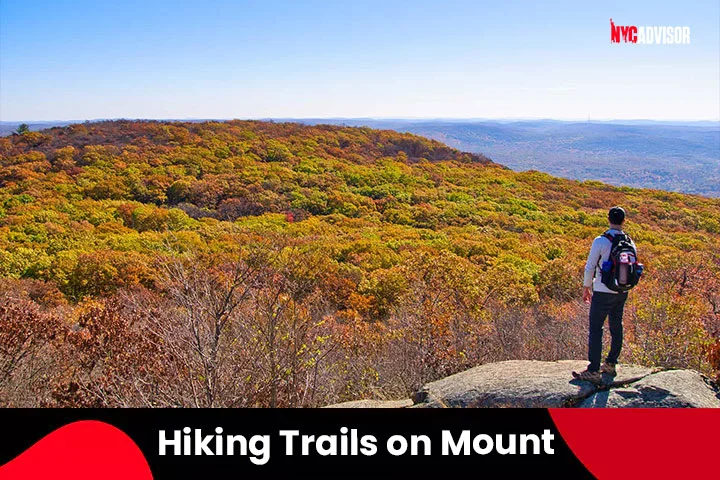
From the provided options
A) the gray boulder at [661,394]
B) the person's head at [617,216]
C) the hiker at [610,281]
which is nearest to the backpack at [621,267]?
the hiker at [610,281]

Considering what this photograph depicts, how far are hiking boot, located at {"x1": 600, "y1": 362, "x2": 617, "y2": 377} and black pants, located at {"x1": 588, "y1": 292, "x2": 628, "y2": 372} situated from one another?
4 cm

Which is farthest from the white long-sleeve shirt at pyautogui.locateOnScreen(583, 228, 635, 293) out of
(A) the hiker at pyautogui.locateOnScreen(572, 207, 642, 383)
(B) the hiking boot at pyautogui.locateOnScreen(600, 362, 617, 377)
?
(B) the hiking boot at pyautogui.locateOnScreen(600, 362, 617, 377)

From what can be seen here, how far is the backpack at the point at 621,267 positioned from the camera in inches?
164

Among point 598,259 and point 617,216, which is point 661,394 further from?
point 617,216

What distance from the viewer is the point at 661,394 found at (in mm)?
3998

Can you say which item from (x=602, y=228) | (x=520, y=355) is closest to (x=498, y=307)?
(x=520, y=355)

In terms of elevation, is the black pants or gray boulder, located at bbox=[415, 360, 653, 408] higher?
the black pants

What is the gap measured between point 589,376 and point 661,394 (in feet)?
1.85

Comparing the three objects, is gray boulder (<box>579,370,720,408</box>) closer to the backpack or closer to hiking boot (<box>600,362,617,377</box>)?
hiking boot (<box>600,362,617,377</box>)

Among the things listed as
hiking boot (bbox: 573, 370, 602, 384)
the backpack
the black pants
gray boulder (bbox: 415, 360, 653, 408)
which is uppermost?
the backpack

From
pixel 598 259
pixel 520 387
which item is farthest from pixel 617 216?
pixel 520 387

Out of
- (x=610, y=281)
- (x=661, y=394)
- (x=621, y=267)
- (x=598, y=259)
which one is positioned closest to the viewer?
(x=661, y=394)

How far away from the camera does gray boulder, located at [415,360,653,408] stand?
13.8 ft

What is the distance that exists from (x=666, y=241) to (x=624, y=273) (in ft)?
71.6
